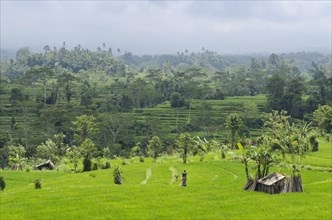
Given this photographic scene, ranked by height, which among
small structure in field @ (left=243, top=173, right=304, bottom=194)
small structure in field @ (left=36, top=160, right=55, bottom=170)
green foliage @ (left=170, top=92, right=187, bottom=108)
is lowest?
small structure in field @ (left=36, top=160, right=55, bottom=170)

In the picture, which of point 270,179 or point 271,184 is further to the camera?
point 270,179

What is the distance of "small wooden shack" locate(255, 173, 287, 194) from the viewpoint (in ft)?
104

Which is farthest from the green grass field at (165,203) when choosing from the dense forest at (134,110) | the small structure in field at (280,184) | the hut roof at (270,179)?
the dense forest at (134,110)

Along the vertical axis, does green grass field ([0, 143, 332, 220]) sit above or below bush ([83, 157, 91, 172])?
above

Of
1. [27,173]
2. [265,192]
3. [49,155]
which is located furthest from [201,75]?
[265,192]

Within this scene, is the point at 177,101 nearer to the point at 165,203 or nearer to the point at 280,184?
the point at 280,184

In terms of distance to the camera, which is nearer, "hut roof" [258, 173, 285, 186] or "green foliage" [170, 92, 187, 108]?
"hut roof" [258, 173, 285, 186]

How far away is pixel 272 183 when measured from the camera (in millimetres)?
31641

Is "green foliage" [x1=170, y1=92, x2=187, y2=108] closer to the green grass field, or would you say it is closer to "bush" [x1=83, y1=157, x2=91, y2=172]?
"bush" [x1=83, y1=157, x2=91, y2=172]

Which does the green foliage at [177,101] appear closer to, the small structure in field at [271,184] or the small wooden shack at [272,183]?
the small structure in field at [271,184]

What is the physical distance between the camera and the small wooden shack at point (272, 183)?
31688 mm

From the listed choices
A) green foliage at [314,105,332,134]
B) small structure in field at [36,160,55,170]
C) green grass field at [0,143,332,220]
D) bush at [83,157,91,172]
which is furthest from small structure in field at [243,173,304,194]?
green foliage at [314,105,332,134]

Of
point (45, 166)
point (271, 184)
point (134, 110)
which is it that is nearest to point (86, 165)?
point (45, 166)

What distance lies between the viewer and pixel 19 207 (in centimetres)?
2811
